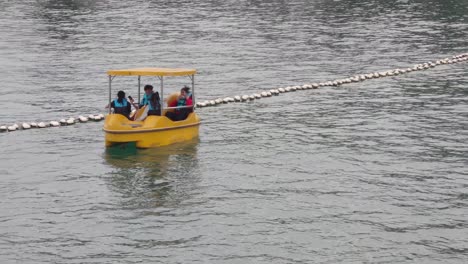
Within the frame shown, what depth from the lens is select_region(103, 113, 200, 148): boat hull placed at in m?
43.4

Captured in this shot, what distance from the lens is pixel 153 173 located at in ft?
131

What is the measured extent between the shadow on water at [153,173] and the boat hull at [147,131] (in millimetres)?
352

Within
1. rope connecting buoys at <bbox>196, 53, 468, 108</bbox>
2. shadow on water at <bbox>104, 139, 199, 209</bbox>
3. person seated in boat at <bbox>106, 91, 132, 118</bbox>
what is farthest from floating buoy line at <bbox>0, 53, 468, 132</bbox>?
shadow on water at <bbox>104, 139, 199, 209</bbox>

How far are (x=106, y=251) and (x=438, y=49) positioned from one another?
179 feet

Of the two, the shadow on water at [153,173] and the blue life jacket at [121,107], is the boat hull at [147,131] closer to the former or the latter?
the shadow on water at [153,173]

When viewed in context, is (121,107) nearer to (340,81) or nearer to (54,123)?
(54,123)

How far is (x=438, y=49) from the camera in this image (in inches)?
3123

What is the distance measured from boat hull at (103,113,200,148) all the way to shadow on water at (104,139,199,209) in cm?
35

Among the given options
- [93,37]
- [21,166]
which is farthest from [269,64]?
[21,166]

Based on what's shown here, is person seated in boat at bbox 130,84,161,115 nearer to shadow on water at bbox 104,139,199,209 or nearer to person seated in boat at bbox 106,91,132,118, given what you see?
person seated in boat at bbox 106,91,132,118

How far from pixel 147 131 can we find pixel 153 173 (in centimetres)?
445

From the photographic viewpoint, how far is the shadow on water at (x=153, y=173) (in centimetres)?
3631

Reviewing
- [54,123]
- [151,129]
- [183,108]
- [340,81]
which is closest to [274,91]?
[340,81]

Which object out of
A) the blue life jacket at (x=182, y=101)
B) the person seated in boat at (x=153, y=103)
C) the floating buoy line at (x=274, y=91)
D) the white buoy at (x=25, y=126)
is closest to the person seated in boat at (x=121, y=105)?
the person seated in boat at (x=153, y=103)
